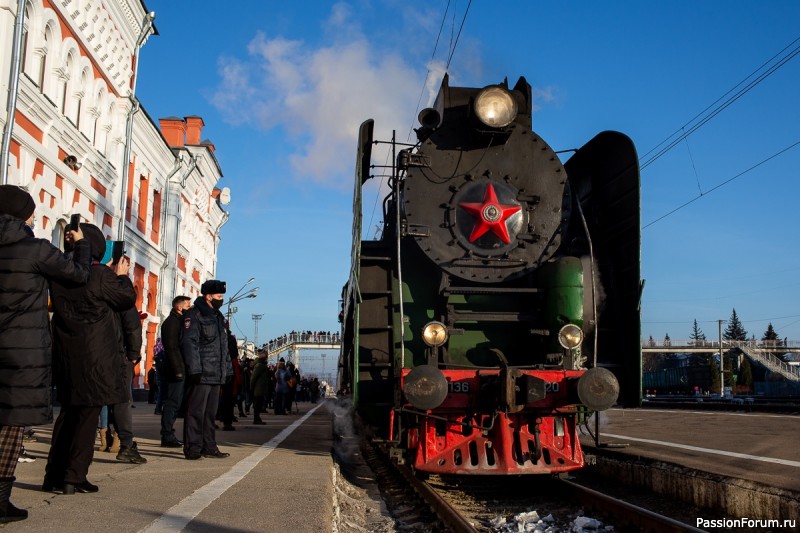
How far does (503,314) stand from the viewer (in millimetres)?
Answer: 7105

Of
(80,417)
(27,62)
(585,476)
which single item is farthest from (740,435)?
(27,62)

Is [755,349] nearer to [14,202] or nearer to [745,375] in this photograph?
[745,375]

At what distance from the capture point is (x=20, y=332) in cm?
358

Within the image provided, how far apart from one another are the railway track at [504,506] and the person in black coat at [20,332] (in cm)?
254

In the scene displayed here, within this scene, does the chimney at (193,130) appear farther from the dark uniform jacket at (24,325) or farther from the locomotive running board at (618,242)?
the dark uniform jacket at (24,325)

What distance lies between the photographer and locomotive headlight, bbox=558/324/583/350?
640 centimetres

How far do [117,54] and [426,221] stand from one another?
14.4 meters

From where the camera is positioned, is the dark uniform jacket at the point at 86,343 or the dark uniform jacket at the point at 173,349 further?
the dark uniform jacket at the point at 173,349

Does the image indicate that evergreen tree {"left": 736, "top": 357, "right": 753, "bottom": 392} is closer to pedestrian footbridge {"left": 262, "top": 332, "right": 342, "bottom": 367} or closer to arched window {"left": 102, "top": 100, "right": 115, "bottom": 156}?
pedestrian footbridge {"left": 262, "top": 332, "right": 342, "bottom": 367}

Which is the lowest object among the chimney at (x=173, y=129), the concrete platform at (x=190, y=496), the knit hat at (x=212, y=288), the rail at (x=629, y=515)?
the rail at (x=629, y=515)

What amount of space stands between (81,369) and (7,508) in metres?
0.94

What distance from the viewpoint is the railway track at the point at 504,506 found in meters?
4.94

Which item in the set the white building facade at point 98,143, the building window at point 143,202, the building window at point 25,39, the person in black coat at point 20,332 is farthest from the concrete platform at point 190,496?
the building window at point 143,202

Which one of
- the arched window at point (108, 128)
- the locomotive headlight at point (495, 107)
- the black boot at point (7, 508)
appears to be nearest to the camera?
the black boot at point (7, 508)
